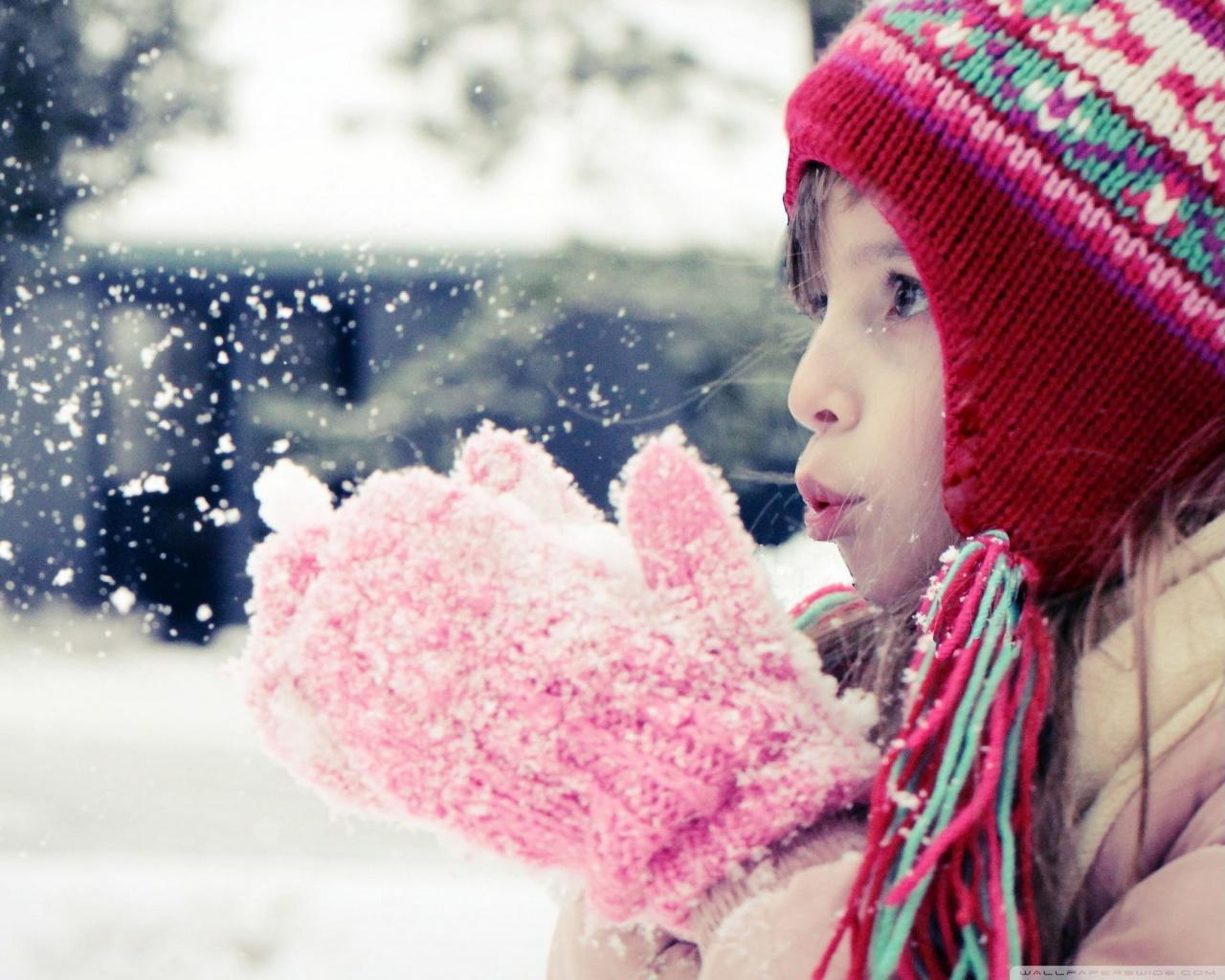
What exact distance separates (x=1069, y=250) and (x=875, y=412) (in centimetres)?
9

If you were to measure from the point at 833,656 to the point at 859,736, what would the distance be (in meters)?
0.14

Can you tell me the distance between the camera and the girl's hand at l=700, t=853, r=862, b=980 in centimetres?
38

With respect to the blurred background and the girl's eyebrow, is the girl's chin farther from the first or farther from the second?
the blurred background

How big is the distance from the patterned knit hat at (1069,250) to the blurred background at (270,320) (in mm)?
407

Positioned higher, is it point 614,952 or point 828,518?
point 828,518

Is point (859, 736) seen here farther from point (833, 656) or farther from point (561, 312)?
point (561, 312)

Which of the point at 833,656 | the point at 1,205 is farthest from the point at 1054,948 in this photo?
the point at 1,205

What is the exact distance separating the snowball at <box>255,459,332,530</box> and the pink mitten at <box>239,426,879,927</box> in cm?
1

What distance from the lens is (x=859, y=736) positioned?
41cm

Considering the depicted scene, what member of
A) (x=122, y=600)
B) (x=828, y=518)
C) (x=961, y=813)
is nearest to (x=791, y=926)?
(x=961, y=813)

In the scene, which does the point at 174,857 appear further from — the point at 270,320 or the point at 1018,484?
the point at 1018,484

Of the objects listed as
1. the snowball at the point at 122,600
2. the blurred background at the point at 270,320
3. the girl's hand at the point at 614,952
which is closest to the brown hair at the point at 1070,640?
the girl's hand at the point at 614,952

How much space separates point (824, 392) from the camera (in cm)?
48

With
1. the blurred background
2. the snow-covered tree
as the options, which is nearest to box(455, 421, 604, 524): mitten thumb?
the blurred background
